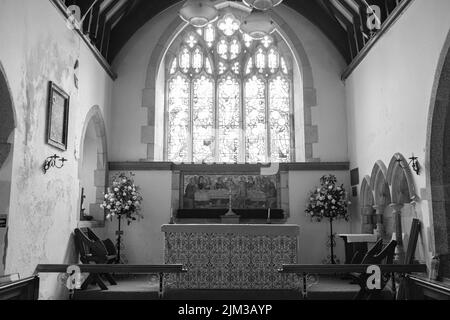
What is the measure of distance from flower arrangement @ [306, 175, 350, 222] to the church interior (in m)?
0.03

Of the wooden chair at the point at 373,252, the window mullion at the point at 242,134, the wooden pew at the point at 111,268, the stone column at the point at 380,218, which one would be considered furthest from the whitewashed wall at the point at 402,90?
the wooden pew at the point at 111,268

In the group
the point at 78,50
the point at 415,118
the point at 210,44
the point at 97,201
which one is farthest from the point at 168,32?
the point at 415,118

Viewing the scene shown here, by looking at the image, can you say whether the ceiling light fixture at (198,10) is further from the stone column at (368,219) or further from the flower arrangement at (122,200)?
the stone column at (368,219)

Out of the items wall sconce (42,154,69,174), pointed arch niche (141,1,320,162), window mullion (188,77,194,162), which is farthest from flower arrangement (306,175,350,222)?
wall sconce (42,154,69,174)

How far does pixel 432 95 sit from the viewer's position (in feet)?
18.3

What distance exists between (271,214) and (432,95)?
4030 millimetres

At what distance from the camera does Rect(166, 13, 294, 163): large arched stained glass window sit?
32.3 ft

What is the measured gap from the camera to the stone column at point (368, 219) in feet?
26.5

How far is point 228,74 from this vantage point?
10086 mm

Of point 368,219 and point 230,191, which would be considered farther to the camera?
point 230,191

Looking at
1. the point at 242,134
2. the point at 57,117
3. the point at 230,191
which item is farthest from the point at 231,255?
the point at 242,134

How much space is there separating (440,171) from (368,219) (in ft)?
8.51

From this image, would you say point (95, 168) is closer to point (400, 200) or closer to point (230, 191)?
point (230, 191)

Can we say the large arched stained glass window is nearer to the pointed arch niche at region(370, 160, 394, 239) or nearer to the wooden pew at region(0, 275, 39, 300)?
the pointed arch niche at region(370, 160, 394, 239)
